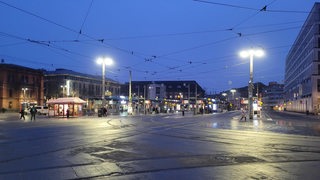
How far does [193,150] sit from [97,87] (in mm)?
126501

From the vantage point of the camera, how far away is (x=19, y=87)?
101000 mm

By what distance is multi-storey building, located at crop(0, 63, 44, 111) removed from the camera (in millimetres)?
96144

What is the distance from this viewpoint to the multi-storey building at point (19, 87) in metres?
96.1

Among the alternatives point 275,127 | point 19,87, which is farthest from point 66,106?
point 19,87

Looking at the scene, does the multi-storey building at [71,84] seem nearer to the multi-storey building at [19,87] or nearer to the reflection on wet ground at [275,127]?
the multi-storey building at [19,87]

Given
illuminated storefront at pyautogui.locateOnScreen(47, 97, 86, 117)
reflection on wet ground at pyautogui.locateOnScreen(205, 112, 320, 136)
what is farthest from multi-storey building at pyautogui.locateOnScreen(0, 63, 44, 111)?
reflection on wet ground at pyautogui.locateOnScreen(205, 112, 320, 136)

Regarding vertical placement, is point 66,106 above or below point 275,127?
above

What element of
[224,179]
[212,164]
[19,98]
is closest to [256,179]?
[224,179]

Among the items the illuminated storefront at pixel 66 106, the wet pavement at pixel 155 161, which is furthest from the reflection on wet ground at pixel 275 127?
the illuminated storefront at pixel 66 106

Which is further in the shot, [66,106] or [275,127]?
[66,106]

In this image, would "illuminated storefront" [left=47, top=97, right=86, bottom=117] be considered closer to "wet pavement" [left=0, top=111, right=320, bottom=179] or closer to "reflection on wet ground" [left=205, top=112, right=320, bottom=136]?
"reflection on wet ground" [left=205, top=112, right=320, bottom=136]

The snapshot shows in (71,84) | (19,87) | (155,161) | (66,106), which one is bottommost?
(155,161)

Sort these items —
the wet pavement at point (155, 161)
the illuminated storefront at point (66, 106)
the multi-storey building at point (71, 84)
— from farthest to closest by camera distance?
1. the multi-storey building at point (71, 84)
2. the illuminated storefront at point (66, 106)
3. the wet pavement at point (155, 161)

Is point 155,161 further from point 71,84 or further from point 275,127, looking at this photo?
point 71,84
